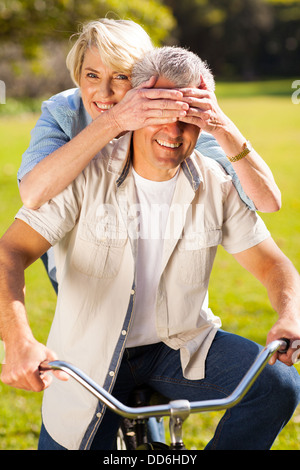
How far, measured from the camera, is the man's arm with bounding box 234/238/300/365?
1.85m

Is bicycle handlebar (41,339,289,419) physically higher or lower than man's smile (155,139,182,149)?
lower

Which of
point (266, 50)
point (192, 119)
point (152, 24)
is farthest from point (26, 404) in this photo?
point (266, 50)

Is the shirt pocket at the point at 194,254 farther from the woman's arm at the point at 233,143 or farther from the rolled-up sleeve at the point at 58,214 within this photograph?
the rolled-up sleeve at the point at 58,214

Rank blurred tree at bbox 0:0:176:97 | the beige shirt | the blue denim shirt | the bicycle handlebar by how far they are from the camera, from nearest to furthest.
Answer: the bicycle handlebar → the beige shirt → the blue denim shirt → blurred tree at bbox 0:0:176:97

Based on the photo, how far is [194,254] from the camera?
2242mm

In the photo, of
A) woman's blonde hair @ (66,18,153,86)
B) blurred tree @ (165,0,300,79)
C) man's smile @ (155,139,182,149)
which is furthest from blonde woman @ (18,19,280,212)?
blurred tree @ (165,0,300,79)

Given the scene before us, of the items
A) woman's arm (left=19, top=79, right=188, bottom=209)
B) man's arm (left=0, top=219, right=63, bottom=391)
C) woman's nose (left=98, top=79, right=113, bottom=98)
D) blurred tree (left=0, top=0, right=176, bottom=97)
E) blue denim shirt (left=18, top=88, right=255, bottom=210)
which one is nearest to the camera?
man's arm (left=0, top=219, right=63, bottom=391)

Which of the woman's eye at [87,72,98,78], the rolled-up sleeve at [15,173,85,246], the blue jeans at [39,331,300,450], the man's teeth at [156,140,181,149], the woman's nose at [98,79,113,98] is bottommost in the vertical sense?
the blue jeans at [39,331,300,450]

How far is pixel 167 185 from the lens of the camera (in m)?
2.23

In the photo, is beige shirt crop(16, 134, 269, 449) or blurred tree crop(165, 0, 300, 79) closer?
beige shirt crop(16, 134, 269, 449)

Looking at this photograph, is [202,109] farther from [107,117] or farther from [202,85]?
[107,117]

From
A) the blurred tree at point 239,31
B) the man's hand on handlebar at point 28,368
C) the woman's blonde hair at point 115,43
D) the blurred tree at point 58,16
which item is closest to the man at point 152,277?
the woman's blonde hair at point 115,43

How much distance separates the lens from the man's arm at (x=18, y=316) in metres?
1.61

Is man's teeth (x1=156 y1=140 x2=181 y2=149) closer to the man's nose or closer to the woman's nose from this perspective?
the man's nose
